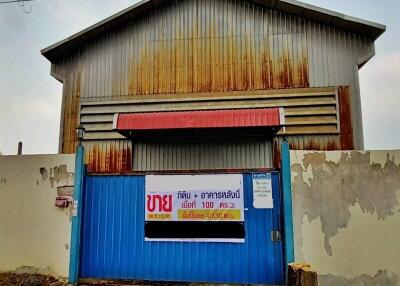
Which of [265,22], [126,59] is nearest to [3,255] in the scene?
[126,59]

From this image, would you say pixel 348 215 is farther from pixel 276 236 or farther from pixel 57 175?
pixel 57 175

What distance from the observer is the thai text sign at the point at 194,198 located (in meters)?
6.36

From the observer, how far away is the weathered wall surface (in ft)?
19.4

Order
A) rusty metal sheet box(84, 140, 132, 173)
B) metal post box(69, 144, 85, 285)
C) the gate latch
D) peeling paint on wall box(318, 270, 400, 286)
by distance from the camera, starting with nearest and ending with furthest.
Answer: peeling paint on wall box(318, 270, 400, 286) → the gate latch → metal post box(69, 144, 85, 285) → rusty metal sheet box(84, 140, 132, 173)

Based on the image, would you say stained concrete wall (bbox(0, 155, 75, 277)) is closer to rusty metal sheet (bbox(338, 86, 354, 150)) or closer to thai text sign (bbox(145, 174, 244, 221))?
thai text sign (bbox(145, 174, 244, 221))

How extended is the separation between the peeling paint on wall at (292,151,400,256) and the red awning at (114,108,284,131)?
2119mm

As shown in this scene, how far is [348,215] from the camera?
602 centimetres

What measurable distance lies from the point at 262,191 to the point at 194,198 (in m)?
1.20

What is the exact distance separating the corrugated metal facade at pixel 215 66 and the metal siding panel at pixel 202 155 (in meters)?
0.65

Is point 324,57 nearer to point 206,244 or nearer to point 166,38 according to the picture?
point 166,38

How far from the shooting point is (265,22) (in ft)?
32.2

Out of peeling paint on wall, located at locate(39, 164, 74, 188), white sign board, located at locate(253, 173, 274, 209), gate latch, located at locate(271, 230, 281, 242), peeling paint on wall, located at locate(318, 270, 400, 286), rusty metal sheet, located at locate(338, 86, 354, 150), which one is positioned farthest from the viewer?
rusty metal sheet, located at locate(338, 86, 354, 150)

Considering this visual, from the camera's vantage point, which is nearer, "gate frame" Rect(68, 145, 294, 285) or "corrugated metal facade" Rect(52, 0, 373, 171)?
"gate frame" Rect(68, 145, 294, 285)

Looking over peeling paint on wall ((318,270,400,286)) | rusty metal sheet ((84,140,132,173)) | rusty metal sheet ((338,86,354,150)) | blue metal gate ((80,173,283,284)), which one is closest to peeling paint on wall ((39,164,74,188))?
blue metal gate ((80,173,283,284))
